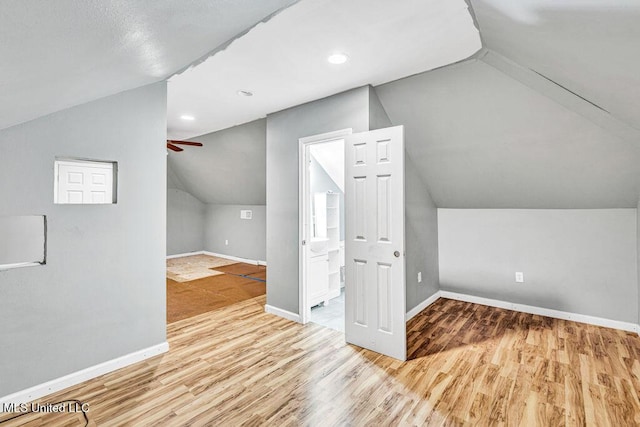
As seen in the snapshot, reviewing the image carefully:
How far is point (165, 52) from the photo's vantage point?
1862mm

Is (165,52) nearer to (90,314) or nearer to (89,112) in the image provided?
(89,112)

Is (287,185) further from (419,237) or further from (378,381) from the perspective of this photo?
(378,381)

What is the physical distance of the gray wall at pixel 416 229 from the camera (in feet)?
10.8

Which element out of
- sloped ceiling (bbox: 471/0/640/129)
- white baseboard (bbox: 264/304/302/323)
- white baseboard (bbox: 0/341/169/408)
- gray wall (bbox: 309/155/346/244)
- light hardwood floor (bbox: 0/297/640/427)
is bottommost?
light hardwood floor (bbox: 0/297/640/427)

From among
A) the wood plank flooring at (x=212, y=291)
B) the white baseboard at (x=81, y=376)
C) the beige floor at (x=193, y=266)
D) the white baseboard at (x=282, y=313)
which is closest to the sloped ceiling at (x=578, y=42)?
the white baseboard at (x=282, y=313)

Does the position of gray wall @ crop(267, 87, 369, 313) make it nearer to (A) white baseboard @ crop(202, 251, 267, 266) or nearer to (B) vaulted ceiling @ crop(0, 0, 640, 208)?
(B) vaulted ceiling @ crop(0, 0, 640, 208)

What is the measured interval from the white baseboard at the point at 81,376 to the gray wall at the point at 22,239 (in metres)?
0.87

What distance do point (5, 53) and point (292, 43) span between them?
1.56 meters

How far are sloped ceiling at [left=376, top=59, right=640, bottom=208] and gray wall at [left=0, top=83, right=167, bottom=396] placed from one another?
7.62 ft

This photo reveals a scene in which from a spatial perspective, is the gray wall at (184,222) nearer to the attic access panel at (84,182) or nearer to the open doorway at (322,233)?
the open doorway at (322,233)

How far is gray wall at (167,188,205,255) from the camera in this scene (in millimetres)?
7609

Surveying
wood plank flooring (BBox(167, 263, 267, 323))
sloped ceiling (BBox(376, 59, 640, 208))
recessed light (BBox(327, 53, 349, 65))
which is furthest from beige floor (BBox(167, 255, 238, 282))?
recessed light (BBox(327, 53, 349, 65))

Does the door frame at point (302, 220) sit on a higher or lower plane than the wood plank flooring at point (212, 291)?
higher

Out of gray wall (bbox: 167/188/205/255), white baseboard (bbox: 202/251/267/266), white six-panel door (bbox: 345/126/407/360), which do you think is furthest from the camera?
gray wall (bbox: 167/188/205/255)
